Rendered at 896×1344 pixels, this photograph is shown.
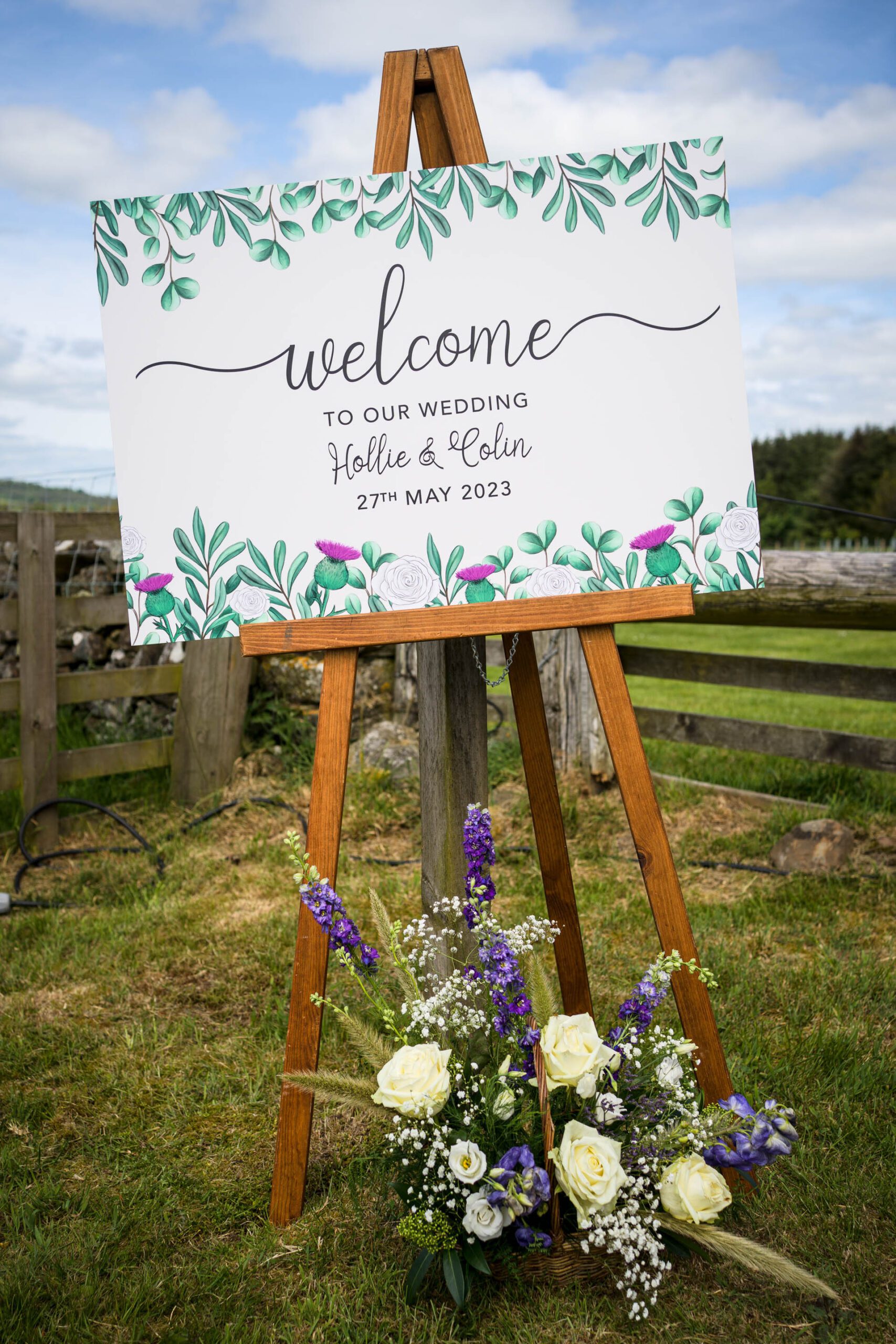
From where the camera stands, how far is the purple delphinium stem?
181 cm

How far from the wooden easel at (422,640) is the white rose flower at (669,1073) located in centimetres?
12

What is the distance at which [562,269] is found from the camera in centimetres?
191

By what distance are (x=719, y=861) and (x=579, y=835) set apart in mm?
617

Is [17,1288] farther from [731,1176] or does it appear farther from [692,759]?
[692,759]

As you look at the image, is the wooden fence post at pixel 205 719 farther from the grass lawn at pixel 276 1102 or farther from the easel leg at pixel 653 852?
the easel leg at pixel 653 852

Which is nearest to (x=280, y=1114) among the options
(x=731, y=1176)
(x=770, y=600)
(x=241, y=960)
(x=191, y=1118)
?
(x=191, y=1118)

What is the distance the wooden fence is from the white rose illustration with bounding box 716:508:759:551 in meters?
3.15

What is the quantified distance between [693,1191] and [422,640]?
1132mm

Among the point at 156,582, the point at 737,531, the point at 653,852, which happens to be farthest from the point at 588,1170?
the point at 156,582

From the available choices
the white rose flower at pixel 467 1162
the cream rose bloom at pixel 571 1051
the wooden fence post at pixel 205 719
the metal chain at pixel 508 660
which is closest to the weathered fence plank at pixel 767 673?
the wooden fence post at pixel 205 719

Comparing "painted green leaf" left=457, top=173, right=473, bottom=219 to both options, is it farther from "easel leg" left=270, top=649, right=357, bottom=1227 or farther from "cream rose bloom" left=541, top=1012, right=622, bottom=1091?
"cream rose bloom" left=541, top=1012, right=622, bottom=1091

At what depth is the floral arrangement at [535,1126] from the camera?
1.63 meters

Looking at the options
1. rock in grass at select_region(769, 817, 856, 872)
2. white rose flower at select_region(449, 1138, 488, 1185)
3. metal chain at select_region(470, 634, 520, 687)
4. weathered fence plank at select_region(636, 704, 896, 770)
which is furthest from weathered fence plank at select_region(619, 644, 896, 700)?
white rose flower at select_region(449, 1138, 488, 1185)

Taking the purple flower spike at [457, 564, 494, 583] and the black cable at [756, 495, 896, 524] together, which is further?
the black cable at [756, 495, 896, 524]
